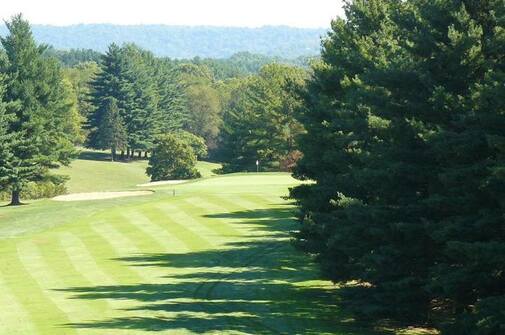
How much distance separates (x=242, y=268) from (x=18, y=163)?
119 feet

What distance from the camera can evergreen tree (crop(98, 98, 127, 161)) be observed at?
12075 cm

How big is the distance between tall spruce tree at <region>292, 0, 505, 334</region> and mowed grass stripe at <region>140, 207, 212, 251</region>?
12825mm

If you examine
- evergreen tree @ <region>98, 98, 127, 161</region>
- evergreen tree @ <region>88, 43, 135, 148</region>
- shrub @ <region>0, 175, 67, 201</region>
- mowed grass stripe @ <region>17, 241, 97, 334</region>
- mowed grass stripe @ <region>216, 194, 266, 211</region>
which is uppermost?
evergreen tree @ <region>88, 43, 135, 148</region>

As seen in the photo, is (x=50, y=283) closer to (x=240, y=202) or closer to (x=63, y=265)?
(x=63, y=265)

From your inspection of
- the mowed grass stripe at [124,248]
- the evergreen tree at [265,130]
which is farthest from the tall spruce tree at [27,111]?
the evergreen tree at [265,130]

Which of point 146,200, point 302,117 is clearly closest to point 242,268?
point 302,117

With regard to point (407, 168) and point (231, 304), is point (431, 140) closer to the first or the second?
point (407, 168)

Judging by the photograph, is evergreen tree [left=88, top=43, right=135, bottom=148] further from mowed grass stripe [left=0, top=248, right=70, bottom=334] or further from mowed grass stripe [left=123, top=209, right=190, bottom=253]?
mowed grass stripe [left=0, top=248, right=70, bottom=334]

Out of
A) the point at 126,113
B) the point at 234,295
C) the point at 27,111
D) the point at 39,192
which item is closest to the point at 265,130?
the point at 39,192

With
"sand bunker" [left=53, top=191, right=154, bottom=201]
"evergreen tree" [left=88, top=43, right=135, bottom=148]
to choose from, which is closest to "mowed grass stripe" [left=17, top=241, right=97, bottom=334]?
"sand bunker" [left=53, top=191, right=154, bottom=201]

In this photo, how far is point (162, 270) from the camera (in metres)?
32.7

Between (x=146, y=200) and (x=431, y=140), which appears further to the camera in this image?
(x=146, y=200)

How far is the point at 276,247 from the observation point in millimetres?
37031

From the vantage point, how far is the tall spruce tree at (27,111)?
63.6 m
